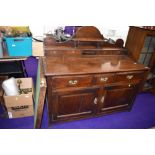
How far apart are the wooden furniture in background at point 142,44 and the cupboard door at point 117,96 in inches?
16.5

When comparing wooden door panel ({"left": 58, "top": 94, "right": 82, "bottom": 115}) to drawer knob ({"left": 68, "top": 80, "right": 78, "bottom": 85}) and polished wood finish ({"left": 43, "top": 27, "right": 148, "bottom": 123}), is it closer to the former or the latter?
polished wood finish ({"left": 43, "top": 27, "right": 148, "bottom": 123})

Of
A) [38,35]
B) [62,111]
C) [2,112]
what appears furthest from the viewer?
[38,35]

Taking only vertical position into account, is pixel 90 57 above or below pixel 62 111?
above

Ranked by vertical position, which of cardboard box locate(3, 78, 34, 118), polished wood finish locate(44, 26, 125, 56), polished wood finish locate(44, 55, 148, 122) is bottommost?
cardboard box locate(3, 78, 34, 118)

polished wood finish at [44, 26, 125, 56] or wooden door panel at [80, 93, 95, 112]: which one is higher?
polished wood finish at [44, 26, 125, 56]

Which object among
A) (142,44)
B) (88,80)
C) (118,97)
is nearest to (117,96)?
(118,97)

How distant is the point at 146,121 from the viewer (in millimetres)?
2025

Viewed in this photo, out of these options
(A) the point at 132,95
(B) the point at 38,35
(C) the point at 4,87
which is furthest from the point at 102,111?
(B) the point at 38,35

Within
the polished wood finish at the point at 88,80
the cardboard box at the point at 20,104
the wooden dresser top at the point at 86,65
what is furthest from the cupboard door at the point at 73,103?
the cardboard box at the point at 20,104

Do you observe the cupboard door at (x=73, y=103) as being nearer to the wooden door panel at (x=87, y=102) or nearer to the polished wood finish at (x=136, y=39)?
the wooden door panel at (x=87, y=102)

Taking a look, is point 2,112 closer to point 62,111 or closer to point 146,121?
point 62,111

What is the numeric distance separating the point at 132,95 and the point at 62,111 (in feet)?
3.06

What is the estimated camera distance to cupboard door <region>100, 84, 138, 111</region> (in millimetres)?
1727

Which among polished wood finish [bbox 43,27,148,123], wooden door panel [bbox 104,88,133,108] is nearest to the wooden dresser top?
polished wood finish [bbox 43,27,148,123]
